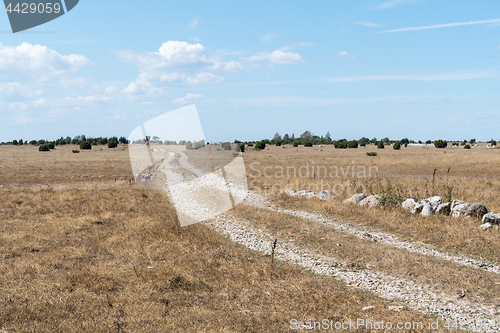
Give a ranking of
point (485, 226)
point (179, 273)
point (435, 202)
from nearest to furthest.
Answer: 1. point (179, 273)
2. point (485, 226)
3. point (435, 202)

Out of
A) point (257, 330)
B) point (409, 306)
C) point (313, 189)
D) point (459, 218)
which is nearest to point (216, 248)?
point (257, 330)

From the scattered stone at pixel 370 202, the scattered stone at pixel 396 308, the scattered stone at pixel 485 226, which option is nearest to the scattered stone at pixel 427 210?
the scattered stone at pixel 485 226

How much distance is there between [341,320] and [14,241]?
42.8 feet

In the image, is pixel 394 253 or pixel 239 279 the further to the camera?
pixel 394 253

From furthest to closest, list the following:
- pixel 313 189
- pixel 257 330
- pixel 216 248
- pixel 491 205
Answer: pixel 313 189, pixel 491 205, pixel 216 248, pixel 257 330

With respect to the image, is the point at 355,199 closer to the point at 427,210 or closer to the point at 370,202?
the point at 370,202

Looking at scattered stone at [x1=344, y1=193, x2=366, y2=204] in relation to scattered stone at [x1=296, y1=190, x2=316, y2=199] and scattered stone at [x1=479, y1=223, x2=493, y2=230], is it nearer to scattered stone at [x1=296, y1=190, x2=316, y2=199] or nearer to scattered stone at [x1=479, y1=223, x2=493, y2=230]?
scattered stone at [x1=296, y1=190, x2=316, y2=199]

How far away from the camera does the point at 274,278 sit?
353 inches

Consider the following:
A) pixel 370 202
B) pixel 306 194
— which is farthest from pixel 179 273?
pixel 306 194

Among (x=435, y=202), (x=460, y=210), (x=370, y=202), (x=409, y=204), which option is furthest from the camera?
(x=370, y=202)

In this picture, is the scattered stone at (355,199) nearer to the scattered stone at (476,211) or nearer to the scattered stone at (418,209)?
the scattered stone at (418,209)

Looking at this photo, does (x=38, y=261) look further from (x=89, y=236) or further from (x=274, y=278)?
(x=274, y=278)

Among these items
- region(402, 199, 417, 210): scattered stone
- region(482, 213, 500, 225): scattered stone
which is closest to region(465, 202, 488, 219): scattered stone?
region(482, 213, 500, 225): scattered stone

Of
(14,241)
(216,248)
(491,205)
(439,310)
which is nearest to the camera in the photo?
(439,310)
